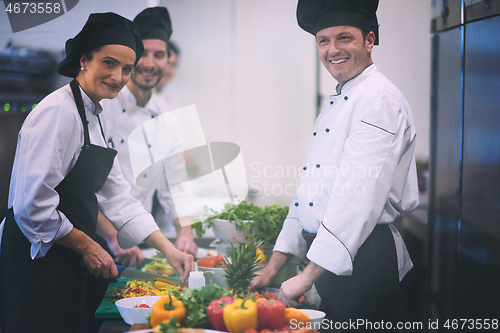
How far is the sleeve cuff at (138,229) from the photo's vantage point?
1.77 m

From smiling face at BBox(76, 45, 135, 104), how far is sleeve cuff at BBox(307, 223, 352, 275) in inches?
40.2

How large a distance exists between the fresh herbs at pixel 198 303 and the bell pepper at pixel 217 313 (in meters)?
0.03

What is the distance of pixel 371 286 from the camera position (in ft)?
4.81

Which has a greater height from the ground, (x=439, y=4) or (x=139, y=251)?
(x=439, y=4)

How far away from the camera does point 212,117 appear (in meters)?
1.85

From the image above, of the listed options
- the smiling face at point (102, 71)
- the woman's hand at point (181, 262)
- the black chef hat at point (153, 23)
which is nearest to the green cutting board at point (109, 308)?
the woman's hand at point (181, 262)

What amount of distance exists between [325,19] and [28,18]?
1317mm

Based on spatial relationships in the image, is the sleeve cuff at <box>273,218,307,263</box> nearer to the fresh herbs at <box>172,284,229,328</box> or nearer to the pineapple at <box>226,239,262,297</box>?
the pineapple at <box>226,239,262,297</box>

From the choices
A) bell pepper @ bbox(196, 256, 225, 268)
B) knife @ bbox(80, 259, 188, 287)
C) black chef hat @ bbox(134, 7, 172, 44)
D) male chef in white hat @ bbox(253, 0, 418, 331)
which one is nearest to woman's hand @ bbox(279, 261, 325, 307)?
male chef in white hat @ bbox(253, 0, 418, 331)

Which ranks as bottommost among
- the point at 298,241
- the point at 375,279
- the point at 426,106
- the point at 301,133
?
the point at 375,279

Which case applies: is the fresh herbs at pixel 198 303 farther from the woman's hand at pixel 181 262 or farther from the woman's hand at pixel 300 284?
the woman's hand at pixel 181 262

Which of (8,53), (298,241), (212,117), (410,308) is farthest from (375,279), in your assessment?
(8,53)

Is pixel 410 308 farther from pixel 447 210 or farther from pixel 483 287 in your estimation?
pixel 447 210

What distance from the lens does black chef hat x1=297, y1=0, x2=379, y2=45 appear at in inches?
59.1
